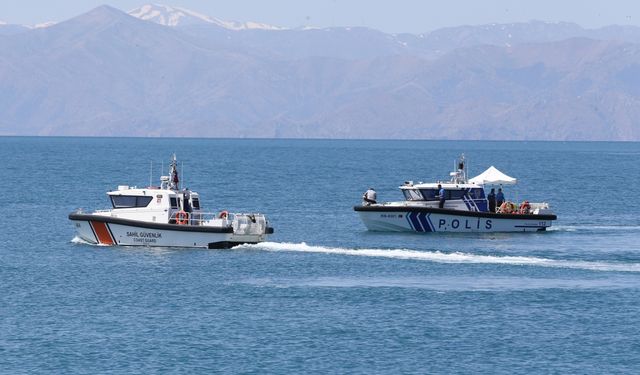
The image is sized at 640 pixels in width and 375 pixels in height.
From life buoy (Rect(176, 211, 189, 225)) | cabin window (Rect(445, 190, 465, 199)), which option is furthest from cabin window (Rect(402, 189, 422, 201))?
life buoy (Rect(176, 211, 189, 225))

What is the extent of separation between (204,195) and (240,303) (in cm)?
7241

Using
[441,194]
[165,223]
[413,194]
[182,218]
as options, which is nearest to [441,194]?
[441,194]

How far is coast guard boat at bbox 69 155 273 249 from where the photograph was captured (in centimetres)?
7525

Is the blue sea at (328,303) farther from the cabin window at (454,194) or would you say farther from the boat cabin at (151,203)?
the cabin window at (454,194)

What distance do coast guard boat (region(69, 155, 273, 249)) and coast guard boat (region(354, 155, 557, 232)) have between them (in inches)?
522

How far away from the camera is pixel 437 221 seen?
87.0 meters

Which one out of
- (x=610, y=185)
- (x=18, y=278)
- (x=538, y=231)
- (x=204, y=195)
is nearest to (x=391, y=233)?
(x=538, y=231)

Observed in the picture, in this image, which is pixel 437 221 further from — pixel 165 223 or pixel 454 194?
pixel 165 223

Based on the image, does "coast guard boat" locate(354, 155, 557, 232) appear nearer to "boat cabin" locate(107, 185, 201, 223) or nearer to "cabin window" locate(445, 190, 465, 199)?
"cabin window" locate(445, 190, 465, 199)

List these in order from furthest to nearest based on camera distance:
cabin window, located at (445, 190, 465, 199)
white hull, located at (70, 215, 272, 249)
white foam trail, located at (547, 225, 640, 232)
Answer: white foam trail, located at (547, 225, 640, 232), cabin window, located at (445, 190, 465, 199), white hull, located at (70, 215, 272, 249)

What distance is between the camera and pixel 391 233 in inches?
3430

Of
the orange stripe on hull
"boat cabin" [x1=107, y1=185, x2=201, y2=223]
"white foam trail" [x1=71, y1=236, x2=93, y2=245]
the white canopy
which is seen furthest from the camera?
the white canopy

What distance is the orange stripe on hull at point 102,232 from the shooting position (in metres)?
76.2

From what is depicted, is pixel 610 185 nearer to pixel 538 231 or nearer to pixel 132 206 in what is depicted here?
pixel 538 231
